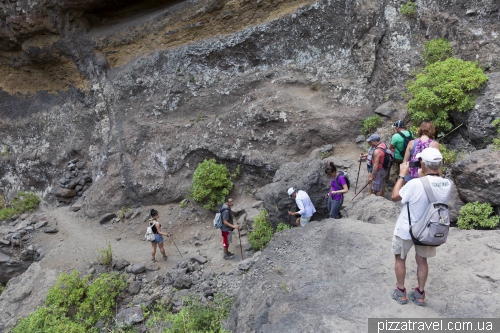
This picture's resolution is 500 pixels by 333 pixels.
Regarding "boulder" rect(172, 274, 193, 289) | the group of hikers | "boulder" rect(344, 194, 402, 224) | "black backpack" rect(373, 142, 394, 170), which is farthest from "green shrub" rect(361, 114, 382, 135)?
"boulder" rect(172, 274, 193, 289)

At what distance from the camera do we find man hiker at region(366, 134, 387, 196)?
23.0 ft

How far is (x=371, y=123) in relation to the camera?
33.5ft

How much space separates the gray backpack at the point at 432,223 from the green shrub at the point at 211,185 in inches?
305

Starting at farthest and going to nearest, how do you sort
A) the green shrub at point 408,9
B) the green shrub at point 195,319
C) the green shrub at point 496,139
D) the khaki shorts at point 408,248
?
the green shrub at point 408,9 < the green shrub at point 496,139 < the green shrub at point 195,319 < the khaki shorts at point 408,248

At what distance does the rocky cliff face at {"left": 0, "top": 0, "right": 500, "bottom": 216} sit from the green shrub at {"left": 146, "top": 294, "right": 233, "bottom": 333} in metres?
4.72

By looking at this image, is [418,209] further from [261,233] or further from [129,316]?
[129,316]

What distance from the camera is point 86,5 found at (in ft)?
43.4

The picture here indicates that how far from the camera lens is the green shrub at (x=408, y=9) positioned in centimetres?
1036

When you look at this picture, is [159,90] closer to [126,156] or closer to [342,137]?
[126,156]

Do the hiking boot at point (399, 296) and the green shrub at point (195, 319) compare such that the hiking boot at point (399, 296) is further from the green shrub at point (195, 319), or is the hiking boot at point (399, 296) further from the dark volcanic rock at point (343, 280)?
the green shrub at point (195, 319)

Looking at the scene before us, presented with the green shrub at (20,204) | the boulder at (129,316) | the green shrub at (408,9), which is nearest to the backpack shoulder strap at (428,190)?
the boulder at (129,316)

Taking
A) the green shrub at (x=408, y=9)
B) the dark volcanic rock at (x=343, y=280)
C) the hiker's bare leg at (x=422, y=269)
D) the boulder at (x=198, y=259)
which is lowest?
the boulder at (x=198, y=259)

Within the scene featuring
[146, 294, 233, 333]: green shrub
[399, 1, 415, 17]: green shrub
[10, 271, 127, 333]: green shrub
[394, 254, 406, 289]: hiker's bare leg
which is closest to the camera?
[394, 254, 406, 289]: hiker's bare leg

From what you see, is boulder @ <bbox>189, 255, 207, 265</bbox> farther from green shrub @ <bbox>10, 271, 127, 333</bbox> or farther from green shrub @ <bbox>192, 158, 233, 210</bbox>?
green shrub @ <bbox>192, 158, 233, 210</bbox>
